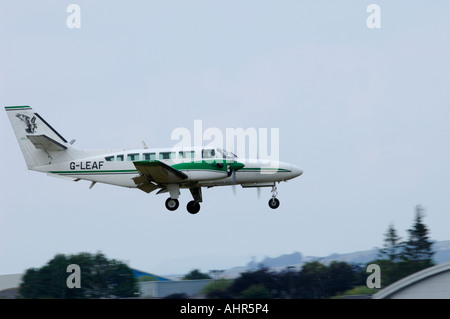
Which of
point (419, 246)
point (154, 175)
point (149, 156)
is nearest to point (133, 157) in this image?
point (149, 156)

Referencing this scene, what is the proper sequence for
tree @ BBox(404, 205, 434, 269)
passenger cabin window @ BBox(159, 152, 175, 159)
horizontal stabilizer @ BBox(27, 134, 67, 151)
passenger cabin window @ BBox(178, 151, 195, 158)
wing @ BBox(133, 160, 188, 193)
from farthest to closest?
1. tree @ BBox(404, 205, 434, 269)
2. horizontal stabilizer @ BBox(27, 134, 67, 151)
3. passenger cabin window @ BBox(159, 152, 175, 159)
4. passenger cabin window @ BBox(178, 151, 195, 158)
5. wing @ BBox(133, 160, 188, 193)

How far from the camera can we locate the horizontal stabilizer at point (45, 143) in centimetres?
3503

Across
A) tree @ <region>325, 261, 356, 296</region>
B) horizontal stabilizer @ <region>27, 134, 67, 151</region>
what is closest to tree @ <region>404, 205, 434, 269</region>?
tree @ <region>325, 261, 356, 296</region>

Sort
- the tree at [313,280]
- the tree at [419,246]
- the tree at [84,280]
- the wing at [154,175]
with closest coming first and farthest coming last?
1. the wing at [154,175]
2. the tree at [313,280]
3. the tree at [84,280]
4. the tree at [419,246]

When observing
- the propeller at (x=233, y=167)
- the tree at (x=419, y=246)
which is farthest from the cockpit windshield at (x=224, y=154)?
the tree at (x=419, y=246)

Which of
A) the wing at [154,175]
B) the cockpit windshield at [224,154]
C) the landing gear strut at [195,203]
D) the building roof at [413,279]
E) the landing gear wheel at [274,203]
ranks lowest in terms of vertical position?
the building roof at [413,279]

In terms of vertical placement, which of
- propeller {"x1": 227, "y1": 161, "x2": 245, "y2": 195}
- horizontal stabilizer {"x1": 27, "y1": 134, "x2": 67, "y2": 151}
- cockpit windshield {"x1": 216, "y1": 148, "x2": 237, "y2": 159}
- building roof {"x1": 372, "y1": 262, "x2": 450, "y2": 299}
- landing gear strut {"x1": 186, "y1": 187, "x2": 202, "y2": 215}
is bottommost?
building roof {"x1": 372, "y1": 262, "x2": 450, "y2": 299}

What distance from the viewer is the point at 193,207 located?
116 ft

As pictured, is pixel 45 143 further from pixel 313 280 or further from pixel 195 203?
pixel 313 280

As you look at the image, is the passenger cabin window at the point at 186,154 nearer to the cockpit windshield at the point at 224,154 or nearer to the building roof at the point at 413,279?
the cockpit windshield at the point at 224,154

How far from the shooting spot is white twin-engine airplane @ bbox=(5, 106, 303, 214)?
110 feet

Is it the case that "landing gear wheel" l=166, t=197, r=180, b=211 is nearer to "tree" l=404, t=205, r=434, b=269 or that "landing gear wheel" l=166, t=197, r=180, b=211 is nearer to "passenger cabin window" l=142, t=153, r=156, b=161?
"passenger cabin window" l=142, t=153, r=156, b=161
